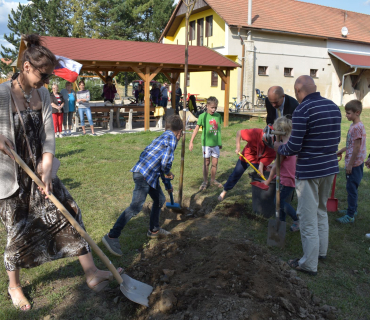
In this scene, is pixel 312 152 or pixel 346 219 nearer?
pixel 312 152

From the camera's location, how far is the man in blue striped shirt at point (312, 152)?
3289 millimetres

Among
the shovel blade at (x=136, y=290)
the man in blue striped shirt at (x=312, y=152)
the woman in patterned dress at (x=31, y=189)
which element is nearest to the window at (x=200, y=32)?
the man in blue striped shirt at (x=312, y=152)

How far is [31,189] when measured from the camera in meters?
2.82

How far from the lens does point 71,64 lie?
9.59 metres

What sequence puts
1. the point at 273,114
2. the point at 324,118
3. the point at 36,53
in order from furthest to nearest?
the point at 273,114
the point at 324,118
the point at 36,53

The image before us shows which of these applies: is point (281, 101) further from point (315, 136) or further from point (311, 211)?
point (311, 211)

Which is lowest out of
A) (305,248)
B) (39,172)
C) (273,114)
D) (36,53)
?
(305,248)

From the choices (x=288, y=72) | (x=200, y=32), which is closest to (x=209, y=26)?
(x=200, y=32)

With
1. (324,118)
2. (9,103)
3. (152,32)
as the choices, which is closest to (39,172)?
(9,103)

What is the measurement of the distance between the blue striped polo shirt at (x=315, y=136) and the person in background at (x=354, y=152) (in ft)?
4.36

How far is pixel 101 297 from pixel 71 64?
8008 mm

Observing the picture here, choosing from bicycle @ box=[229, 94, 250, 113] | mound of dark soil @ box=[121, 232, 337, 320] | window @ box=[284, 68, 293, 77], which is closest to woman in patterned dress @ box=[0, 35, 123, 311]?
mound of dark soil @ box=[121, 232, 337, 320]

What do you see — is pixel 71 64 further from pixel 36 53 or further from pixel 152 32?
pixel 152 32

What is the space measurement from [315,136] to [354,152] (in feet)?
5.42
